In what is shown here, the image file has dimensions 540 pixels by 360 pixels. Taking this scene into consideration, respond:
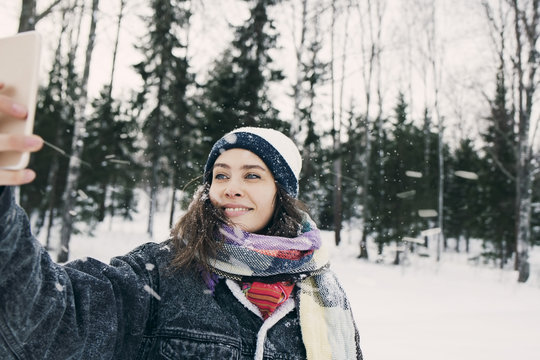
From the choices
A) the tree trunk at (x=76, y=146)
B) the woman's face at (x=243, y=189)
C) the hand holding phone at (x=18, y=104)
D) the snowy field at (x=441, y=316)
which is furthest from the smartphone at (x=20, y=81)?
the tree trunk at (x=76, y=146)

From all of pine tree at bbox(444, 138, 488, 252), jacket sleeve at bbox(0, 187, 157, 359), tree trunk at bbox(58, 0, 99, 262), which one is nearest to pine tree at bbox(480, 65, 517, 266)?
pine tree at bbox(444, 138, 488, 252)

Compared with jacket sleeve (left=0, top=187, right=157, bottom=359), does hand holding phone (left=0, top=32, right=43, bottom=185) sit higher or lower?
higher

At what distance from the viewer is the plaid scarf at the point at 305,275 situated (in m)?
1.54

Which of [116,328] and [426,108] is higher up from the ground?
[426,108]

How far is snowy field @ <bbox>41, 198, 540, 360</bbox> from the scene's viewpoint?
4.95 metres

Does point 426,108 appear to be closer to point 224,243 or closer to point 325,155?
point 325,155

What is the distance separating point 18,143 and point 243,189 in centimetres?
111

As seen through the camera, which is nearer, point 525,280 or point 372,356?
point 372,356

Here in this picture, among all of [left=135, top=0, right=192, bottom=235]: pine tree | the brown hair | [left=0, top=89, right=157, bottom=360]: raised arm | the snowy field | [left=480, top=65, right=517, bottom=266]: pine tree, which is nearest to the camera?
[left=0, top=89, right=157, bottom=360]: raised arm

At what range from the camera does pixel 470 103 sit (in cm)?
2228

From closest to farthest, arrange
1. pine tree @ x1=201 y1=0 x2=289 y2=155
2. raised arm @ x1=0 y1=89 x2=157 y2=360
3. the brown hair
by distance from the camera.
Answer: raised arm @ x1=0 y1=89 x2=157 y2=360, the brown hair, pine tree @ x1=201 y1=0 x2=289 y2=155

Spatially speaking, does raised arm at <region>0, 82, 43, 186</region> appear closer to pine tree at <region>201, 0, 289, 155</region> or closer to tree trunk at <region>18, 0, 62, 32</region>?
tree trunk at <region>18, 0, 62, 32</region>

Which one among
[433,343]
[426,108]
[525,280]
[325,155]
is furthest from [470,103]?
[433,343]

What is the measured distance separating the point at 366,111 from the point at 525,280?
8.97 meters
